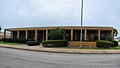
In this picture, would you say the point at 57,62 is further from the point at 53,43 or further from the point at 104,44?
the point at 53,43

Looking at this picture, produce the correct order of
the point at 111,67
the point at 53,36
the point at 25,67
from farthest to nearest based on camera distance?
the point at 53,36
the point at 111,67
the point at 25,67

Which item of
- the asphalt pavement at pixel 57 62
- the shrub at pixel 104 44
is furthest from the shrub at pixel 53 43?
the asphalt pavement at pixel 57 62

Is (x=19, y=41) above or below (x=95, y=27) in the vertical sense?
below

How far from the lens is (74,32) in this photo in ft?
167

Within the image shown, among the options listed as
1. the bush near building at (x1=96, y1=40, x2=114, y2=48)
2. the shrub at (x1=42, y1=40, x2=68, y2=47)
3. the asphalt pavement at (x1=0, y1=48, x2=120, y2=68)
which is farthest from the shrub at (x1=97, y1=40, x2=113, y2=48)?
the asphalt pavement at (x1=0, y1=48, x2=120, y2=68)

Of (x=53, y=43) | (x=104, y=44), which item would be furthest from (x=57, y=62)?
(x=53, y=43)

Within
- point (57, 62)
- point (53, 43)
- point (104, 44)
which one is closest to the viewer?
point (57, 62)

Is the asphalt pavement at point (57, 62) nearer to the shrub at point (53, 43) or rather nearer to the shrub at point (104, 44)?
the shrub at point (104, 44)

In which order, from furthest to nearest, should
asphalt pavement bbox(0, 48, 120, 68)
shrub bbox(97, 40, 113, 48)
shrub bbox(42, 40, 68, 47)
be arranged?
shrub bbox(42, 40, 68, 47) < shrub bbox(97, 40, 113, 48) < asphalt pavement bbox(0, 48, 120, 68)

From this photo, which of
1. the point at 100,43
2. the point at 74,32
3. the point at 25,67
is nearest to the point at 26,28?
the point at 74,32

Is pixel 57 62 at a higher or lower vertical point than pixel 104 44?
lower

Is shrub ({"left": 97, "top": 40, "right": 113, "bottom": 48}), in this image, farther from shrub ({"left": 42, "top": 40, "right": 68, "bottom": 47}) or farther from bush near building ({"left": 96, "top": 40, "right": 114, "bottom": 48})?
shrub ({"left": 42, "top": 40, "right": 68, "bottom": 47})

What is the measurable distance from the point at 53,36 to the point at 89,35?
1395 centimetres

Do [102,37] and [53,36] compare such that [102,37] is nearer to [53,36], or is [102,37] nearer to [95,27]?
[95,27]
